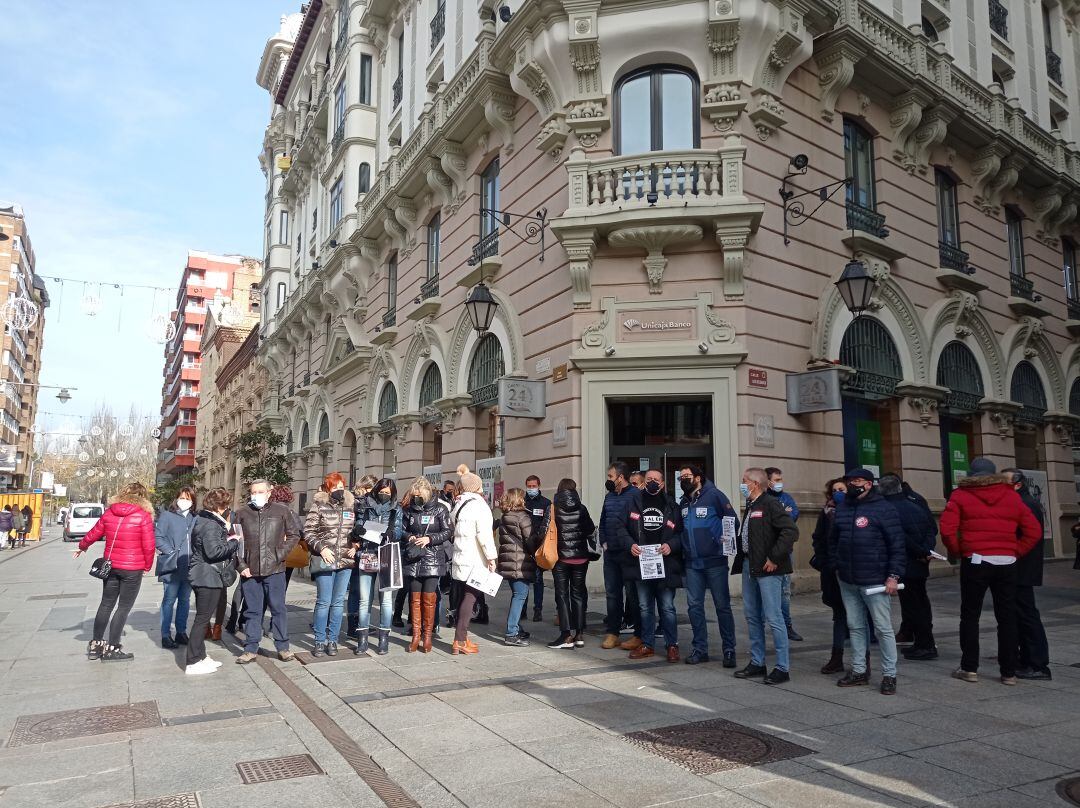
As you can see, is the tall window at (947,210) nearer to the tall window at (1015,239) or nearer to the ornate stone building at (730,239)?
the ornate stone building at (730,239)

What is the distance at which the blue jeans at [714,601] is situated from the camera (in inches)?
303

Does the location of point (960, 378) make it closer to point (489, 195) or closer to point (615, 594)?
point (489, 195)

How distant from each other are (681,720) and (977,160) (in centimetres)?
1767

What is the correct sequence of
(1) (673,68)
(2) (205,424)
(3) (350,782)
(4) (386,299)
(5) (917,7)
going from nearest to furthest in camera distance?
(3) (350,782) < (1) (673,68) < (5) (917,7) < (4) (386,299) < (2) (205,424)

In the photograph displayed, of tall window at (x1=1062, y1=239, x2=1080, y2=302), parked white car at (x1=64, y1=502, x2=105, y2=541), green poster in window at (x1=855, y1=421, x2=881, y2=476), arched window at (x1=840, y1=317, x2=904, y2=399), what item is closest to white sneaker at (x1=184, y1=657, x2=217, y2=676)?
arched window at (x1=840, y1=317, x2=904, y2=399)

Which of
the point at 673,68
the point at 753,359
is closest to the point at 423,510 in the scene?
the point at 753,359

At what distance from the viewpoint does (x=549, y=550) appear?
8.80 metres

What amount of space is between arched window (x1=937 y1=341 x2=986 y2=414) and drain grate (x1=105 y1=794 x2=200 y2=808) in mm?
16475

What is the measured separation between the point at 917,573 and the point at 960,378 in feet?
37.7

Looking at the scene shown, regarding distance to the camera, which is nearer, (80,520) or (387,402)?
(387,402)

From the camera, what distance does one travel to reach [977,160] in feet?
61.2

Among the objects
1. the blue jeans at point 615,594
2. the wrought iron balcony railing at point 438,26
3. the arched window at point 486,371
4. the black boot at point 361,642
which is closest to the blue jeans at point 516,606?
the blue jeans at point 615,594

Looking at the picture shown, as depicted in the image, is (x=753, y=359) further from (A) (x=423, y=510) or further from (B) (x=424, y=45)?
(B) (x=424, y=45)

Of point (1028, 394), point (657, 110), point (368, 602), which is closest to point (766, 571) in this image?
point (368, 602)
